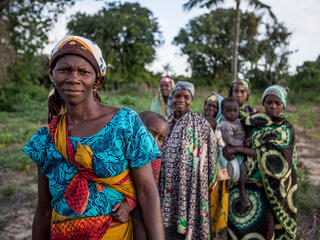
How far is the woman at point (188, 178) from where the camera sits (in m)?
2.39

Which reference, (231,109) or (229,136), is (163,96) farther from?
(229,136)

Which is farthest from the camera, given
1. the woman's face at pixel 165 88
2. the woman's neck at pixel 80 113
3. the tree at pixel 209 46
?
the tree at pixel 209 46

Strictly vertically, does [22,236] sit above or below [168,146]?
below

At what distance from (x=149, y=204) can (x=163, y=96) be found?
3.86m

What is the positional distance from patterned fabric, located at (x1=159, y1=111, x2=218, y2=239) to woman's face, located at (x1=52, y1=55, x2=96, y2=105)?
151cm

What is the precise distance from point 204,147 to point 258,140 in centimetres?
64

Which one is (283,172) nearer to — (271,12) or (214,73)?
(271,12)

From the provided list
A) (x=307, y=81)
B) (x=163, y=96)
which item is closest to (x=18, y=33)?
(x=163, y=96)

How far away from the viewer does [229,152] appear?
2674mm

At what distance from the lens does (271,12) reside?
9.42m

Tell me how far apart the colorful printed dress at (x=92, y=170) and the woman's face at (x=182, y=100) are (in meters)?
1.52

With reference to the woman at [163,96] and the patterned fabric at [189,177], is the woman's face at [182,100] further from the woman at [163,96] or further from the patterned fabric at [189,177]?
the woman at [163,96]

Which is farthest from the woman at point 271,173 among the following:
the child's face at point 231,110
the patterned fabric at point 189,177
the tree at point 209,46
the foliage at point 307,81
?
the tree at point 209,46

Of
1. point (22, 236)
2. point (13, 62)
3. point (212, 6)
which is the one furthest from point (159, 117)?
point (13, 62)
